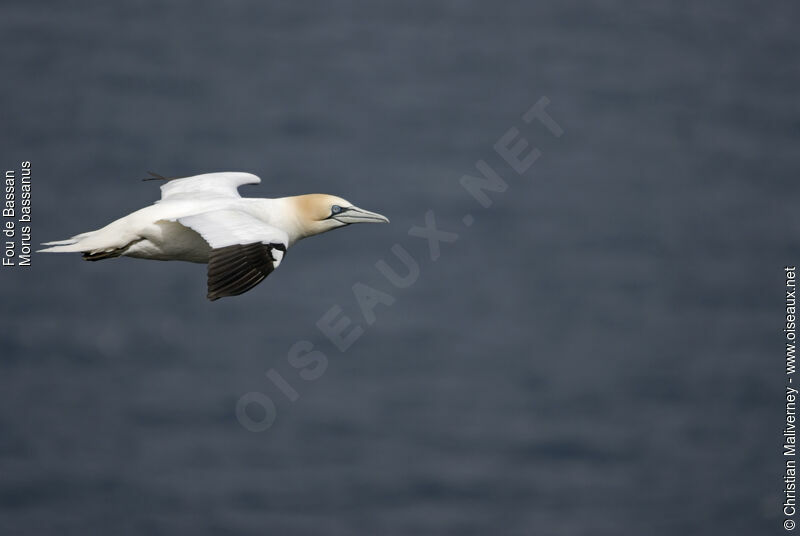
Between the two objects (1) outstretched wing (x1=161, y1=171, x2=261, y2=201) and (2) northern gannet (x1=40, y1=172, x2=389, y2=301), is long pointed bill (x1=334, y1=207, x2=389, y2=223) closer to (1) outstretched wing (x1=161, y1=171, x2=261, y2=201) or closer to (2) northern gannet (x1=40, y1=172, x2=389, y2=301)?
(2) northern gannet (x1=40, y1=172, x2=389, y2=301)

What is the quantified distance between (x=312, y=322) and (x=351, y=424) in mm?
8085

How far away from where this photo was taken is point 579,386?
9406 centimetres

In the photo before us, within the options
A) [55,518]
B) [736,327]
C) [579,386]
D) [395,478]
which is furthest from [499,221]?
[55,518]

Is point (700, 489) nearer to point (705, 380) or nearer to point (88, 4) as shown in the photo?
point (705, 380)

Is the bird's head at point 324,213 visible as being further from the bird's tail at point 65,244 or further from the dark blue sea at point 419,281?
the dark blue sea at point 419,281

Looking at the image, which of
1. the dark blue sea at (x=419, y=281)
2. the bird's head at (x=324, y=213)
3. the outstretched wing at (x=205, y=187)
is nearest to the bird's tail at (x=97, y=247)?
the outstretched wing at (x=205, y=187)

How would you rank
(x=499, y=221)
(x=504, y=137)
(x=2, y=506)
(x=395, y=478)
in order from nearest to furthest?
(x=2, y=506), (x=395, y=478), (x=499, y=221), (x=504, y=137)

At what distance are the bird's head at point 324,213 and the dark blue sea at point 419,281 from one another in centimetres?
5279

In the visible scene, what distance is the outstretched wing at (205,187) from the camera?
20.0 meters

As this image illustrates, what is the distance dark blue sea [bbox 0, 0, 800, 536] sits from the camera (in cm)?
8050

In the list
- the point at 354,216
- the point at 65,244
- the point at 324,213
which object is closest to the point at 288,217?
the point at 324,213

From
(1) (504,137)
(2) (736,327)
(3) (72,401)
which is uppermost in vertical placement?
(1) (504,137)

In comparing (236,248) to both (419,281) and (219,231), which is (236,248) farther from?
(419,281)

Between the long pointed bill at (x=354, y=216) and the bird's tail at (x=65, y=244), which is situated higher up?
the long pointed bill at (x=354, y=216)
